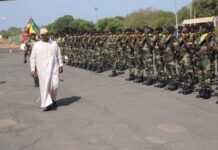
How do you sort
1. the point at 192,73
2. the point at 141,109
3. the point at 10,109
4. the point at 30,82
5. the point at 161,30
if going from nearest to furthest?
1. the point at 141,109
2. the point at 10,109
3. the point at 192,73
4. the point at 161,30
5. the point at 30,82

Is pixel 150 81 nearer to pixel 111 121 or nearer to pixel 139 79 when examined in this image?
pixel 139 79

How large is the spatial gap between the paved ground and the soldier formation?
54 centimetres

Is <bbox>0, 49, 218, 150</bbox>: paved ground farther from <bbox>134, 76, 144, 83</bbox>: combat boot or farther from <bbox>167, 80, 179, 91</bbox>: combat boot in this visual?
<bbox>134, 76, 144, 83</bbox>: combat boot

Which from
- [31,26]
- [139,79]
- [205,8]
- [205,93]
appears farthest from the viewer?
[205,8]

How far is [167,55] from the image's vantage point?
14734 mm

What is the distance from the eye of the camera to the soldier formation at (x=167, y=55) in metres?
12.6

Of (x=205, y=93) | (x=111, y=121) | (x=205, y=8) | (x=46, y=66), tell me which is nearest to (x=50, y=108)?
(x=46, y=66)

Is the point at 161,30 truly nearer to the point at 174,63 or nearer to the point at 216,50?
the point at 174,63

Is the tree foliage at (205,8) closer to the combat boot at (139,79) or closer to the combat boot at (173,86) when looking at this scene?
the combat boot at (139,79)

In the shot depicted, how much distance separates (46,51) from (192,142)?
4.84 metres

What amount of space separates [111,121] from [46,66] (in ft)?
7.95

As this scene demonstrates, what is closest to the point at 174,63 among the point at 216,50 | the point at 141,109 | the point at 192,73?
the point at 192,73

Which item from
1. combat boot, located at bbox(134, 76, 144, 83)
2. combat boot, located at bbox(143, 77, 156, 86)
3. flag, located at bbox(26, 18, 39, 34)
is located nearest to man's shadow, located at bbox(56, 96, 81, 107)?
combat boot, located at bbox(143, 77, 156, 86)

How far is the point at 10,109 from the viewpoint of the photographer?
1259cm
